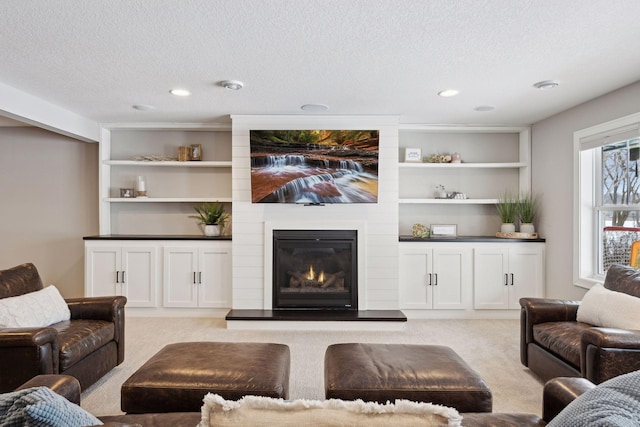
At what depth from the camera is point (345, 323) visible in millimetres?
3957

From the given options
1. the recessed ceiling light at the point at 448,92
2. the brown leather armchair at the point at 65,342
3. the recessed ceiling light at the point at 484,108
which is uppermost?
the recessed ceiling light at the point at 484,108

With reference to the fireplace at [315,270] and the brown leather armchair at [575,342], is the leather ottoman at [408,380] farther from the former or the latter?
the fireplace at [315,270]

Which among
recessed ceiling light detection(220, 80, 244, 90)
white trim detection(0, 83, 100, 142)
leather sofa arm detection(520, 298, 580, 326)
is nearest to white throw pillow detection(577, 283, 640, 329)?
leather sofa arm detection(520, 298, 580, 326)

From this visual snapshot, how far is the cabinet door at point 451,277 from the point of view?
4.41 metres

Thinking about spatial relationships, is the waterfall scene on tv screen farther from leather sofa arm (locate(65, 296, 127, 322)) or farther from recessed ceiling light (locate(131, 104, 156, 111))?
leather sofa arm (locate(65, 296, 127, 322))

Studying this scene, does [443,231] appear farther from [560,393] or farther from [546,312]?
[560,393]

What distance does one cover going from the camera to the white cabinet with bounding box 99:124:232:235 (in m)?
4.86

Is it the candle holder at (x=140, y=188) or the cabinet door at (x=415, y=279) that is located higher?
the candle holder at (x=140, y=188)

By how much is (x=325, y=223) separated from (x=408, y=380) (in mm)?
2659

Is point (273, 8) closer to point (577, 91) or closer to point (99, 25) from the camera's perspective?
point (99, 25)

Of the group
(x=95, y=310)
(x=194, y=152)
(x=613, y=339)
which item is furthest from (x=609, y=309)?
(x=194, y=152)

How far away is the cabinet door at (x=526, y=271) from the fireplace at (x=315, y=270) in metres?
1.85

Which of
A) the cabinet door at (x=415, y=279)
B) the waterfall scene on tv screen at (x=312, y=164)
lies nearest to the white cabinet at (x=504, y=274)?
the cabinet door at (x=415, y=279)

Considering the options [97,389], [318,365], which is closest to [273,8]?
[318,365]
